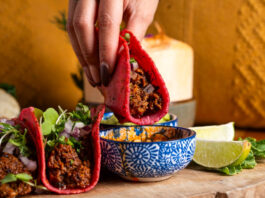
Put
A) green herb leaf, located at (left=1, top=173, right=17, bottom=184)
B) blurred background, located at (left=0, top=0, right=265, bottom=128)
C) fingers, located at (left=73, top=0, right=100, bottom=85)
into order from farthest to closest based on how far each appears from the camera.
A: 1. blurred background, located at (left=0, top=0, right=265, bottom=128)
2. fingers, located at (left=73, top=0, right=100, bottom=85)
3. green herb leaf, located at (left=1, top=173, right=17, bottom=184)

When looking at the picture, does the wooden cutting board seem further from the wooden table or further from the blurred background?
the blurred background

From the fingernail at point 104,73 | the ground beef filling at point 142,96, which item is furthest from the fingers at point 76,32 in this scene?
the ground beef filling at point 142,96

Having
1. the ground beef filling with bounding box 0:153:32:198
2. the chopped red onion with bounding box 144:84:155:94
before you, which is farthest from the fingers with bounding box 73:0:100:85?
the ground beef filling with bounding box 0:153:32:198

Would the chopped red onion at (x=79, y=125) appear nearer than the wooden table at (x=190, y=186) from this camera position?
No

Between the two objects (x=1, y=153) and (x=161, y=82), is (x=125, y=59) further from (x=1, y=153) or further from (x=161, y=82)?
(x=1, y=153)

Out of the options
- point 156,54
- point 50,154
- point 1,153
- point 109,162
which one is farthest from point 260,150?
point 156,54

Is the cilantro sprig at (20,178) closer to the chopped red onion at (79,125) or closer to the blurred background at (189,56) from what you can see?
the chopped red onion at (79,125)

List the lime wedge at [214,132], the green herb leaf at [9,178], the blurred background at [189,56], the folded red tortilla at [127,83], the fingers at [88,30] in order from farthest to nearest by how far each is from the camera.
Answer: the blurred background at [189,56], the lime wedge at [214,132], the fingers at [88,30], the folded red tortilla at [127,83], the green herb leaf at [9,178]
